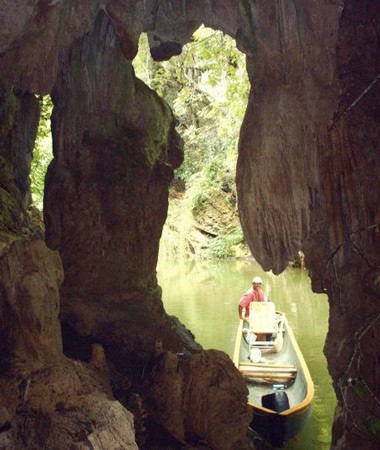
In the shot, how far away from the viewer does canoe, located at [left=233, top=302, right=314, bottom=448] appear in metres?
7.12

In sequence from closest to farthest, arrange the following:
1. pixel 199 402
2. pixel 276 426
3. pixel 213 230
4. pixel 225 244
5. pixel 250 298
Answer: pixel 199 402 < pixel 276 426 < pixel 250 298 < pixel 225 244 < pixel 213 230

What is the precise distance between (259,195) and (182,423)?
9.64 feet

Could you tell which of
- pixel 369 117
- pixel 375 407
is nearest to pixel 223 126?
pixel 369 117

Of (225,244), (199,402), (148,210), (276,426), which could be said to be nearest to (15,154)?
(148,210)

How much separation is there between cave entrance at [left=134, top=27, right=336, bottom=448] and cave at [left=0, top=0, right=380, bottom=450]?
2644mm

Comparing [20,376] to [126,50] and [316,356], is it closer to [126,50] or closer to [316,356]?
[126,50]

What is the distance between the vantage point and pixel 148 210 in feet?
26.6

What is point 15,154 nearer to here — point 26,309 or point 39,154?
point 26,309

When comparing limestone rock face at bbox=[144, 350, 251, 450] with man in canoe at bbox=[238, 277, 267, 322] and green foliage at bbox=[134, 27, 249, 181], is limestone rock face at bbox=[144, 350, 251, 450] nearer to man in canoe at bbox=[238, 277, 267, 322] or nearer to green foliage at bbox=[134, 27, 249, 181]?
man in canoe at bbox=[238, 277, 267, 322]

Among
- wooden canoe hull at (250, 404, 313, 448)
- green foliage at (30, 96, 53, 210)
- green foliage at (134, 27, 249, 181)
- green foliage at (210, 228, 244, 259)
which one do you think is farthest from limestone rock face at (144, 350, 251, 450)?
green foliage at (210, 228, 244, 259)

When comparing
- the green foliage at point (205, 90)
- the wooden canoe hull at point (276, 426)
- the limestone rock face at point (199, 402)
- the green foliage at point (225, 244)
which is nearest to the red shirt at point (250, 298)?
the wooden canoe hull at point (276, 426)

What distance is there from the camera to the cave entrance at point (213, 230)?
11516 millimetres

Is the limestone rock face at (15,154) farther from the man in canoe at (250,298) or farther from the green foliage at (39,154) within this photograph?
the man in canoe at (250,298)

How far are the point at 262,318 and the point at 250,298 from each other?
68 cm
